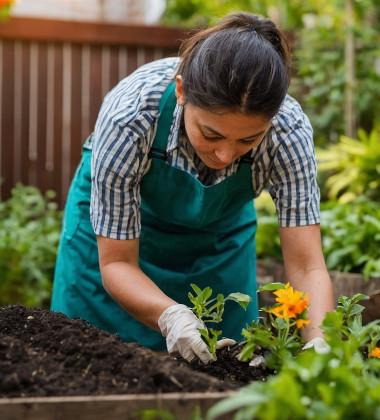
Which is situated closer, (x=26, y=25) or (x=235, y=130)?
(x=235, y=130)

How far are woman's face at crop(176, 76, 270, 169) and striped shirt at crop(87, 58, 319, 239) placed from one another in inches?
6.5

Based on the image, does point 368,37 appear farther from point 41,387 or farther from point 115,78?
point 41,387

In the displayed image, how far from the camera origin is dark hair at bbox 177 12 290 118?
161cm

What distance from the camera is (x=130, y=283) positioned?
6.13 feet

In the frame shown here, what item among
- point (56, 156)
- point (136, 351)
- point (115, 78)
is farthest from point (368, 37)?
point (136, 351)

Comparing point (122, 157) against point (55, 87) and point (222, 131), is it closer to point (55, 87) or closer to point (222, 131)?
point (222, 131)

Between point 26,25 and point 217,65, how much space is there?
422 cm

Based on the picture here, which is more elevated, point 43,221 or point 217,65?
point 217,65

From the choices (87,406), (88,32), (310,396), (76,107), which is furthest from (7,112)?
(310,396)

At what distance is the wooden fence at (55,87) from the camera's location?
5.53 metres

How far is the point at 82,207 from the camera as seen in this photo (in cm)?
229

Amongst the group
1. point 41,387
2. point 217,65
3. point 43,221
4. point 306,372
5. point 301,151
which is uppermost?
point 217,65

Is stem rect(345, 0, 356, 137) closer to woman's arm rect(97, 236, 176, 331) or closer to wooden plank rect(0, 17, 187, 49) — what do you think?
wooden plank rect(0, 17, 187, 49)

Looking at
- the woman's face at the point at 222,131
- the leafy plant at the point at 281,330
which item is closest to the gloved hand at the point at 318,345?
the leafy plant at the point at 281,330
